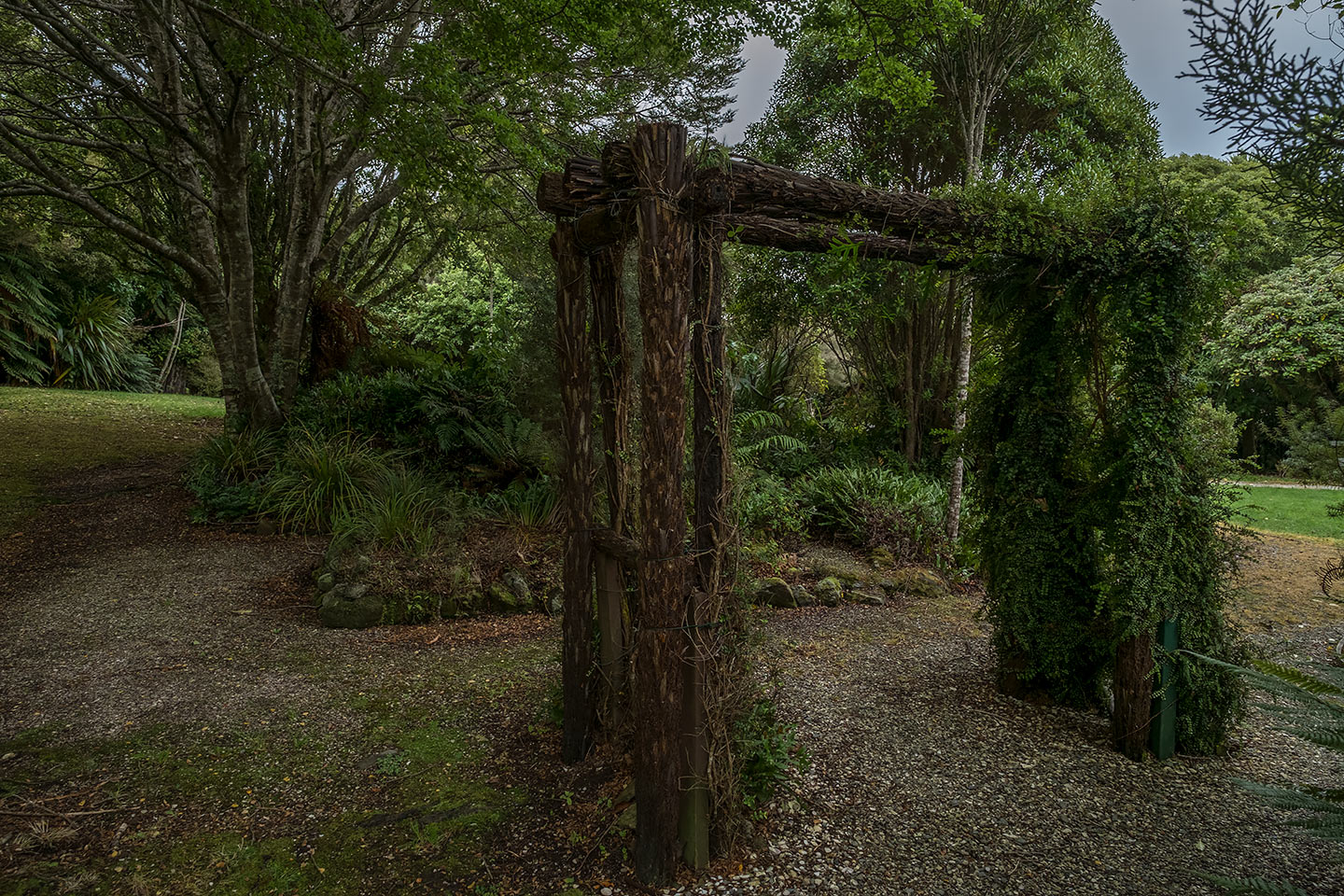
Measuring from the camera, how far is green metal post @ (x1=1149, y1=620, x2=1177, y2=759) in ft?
11.5

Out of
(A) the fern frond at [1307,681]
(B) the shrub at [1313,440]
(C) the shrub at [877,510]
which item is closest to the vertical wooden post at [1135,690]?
(A) the fern frond at [1307,681]

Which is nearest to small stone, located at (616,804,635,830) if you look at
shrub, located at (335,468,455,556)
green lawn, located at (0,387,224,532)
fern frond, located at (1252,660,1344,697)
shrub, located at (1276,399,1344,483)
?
fern frond, located at (1252,660,1344,697)

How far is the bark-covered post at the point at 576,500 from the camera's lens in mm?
3289

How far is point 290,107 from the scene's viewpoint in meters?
8.87

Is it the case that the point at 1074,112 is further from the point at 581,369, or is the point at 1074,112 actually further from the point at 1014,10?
the point at 581,369

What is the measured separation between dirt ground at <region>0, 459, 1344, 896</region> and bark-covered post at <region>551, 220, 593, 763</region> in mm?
276

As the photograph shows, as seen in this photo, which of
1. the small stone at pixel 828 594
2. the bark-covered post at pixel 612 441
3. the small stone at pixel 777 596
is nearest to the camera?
the bark-covered post at pixel 612 441

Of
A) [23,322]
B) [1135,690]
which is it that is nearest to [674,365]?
[1135,690]

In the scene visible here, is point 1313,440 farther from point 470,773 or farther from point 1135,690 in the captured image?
point 470,773

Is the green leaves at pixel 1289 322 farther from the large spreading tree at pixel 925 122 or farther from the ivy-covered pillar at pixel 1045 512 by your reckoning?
the ivy-covered pillar at pixel 1045 512

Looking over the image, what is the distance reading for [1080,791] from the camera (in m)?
3.29

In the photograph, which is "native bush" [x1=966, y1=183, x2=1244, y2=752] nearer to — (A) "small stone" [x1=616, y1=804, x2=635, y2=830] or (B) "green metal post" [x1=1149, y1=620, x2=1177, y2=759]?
(B) "green metal post" [x1=1149, y1=620, x2=1177, y2=759]

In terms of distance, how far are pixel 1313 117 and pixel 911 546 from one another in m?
6.23

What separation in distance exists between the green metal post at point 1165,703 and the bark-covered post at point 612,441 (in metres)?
2.69
